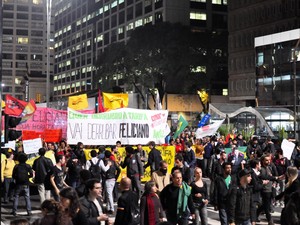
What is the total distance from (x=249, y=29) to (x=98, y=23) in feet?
162

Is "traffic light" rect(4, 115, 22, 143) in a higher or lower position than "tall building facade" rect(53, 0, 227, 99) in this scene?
lower

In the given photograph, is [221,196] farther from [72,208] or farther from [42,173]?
[42,173]

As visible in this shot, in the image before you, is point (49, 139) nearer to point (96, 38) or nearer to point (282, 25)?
point (282, 25)

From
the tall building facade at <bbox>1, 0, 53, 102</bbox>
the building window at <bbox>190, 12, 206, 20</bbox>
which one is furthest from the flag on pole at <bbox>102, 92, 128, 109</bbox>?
the tall building facade at <bbox>1, 0, 53, 102</bbox>

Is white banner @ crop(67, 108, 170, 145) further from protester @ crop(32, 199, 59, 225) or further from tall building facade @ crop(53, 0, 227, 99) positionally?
tall building facade @ crop(53, 0, 227, 99)

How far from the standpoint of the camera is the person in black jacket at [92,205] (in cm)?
696

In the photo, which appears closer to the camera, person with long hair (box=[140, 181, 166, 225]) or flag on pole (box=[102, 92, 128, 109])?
person with long hair (box=[140, 181, 166, 225])

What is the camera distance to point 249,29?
6303cm

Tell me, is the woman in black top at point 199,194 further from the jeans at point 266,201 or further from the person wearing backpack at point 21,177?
the person wearing backpack at point 21,177

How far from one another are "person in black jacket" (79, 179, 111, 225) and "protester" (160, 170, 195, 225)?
6.68 feet

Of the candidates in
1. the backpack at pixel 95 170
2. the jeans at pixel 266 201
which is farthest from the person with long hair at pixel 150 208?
the backpack at pixel 95 170

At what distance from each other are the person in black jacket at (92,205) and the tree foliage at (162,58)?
54.1 m

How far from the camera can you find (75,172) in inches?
535

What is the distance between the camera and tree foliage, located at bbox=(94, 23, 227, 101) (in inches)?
2429
